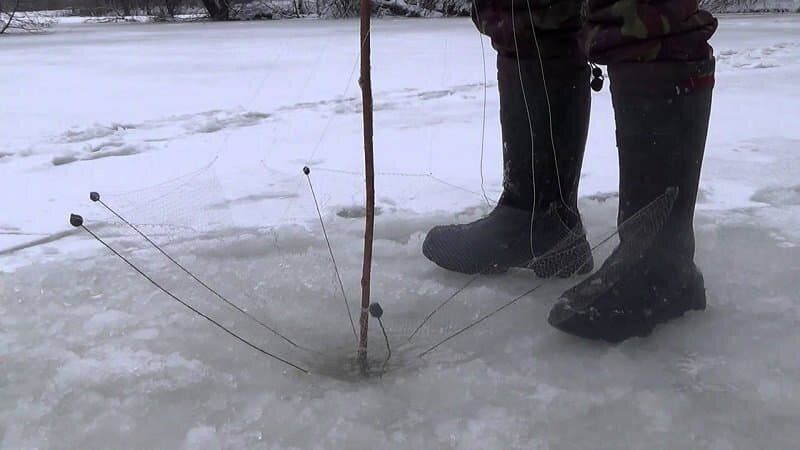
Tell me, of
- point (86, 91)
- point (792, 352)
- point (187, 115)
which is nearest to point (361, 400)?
point (792, 352)

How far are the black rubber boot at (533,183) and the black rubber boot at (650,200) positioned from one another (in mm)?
151

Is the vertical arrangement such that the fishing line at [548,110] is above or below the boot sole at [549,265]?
above

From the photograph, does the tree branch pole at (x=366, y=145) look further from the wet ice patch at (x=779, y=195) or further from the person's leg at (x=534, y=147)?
the wet ice patch at (x=779, y=195)

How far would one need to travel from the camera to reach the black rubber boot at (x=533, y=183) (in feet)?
3.33

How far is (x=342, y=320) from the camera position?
929 millimetres

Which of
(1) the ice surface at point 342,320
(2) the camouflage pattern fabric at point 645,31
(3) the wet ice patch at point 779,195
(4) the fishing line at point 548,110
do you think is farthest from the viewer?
(3) the wet ice patch at point 779,195

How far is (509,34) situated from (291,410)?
1.99ft

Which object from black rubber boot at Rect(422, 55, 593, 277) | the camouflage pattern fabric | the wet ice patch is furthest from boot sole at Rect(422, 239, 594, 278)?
the wet ice patch

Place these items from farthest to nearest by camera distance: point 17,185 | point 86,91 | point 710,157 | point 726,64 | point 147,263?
point 726,64
point 86,91
point 710,157
point 17,185
point 147,263

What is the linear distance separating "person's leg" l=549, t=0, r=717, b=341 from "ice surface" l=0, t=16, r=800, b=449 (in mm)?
42

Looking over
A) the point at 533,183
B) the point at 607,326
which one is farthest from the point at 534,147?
the point at 607,326

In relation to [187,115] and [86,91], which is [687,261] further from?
[86,91]

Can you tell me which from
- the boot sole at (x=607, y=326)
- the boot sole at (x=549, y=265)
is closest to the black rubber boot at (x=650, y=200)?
the boot sole at (x=607, y=326)

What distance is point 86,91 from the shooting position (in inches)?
140
